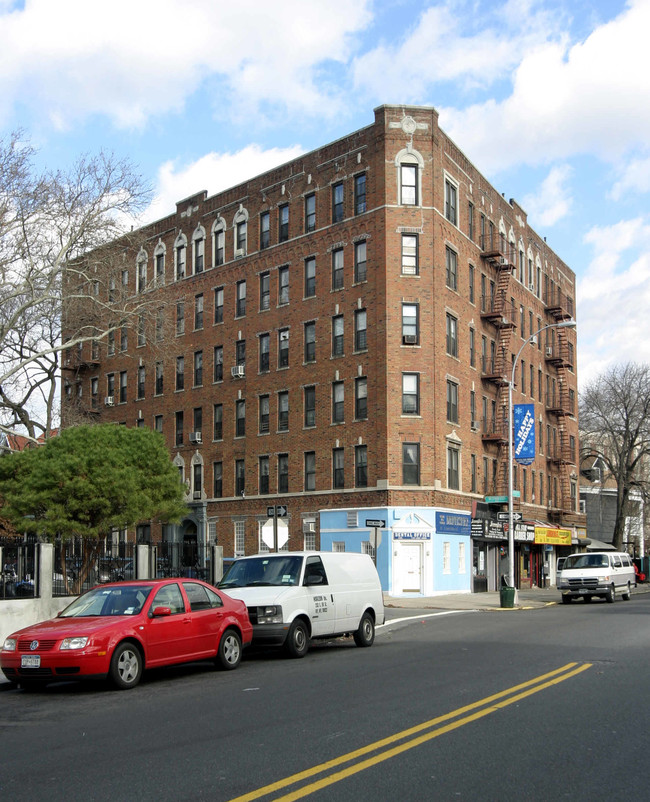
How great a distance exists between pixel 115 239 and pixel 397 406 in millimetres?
16132

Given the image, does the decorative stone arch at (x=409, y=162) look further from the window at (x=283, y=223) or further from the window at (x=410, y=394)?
the window at (x=410, y=394)

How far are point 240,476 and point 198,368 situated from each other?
275 inches

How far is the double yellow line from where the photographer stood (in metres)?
6.66

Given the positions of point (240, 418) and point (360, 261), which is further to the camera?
point (240, 418)

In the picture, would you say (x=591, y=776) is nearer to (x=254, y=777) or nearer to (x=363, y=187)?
(x=254, y=777)

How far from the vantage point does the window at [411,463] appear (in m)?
39.8

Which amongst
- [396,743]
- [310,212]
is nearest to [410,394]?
[310,212]

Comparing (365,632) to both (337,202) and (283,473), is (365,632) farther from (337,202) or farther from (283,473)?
(337,202)

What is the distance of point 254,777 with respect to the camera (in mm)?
7031

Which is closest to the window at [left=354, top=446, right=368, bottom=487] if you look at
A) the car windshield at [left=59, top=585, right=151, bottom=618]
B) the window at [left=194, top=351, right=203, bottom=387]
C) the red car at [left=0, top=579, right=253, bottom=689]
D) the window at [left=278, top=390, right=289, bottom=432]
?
the window at [left=278, top=390, right=289, bottom=432]

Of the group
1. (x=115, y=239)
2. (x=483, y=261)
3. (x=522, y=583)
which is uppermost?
(x=483, y=261)

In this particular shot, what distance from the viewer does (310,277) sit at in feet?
145

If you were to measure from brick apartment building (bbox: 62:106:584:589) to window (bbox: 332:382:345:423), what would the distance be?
10 centimetres

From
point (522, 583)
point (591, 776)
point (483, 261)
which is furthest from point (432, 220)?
point (591, 776)
